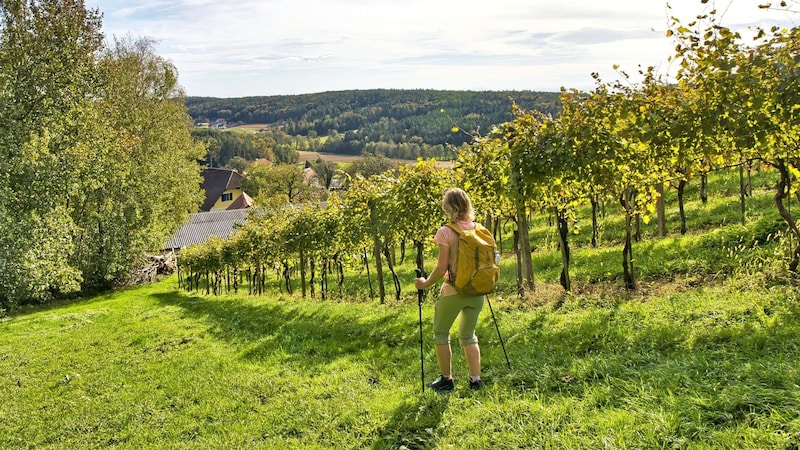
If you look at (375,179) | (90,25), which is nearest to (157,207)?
(90,25)

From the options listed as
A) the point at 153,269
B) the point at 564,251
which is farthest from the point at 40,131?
the point at 564,251

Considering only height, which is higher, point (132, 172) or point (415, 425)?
point (132, 172)

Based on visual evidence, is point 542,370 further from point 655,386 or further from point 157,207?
point 157,207

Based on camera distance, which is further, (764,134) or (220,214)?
(220,214)

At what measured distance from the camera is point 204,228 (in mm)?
60969

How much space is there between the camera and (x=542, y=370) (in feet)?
18.7

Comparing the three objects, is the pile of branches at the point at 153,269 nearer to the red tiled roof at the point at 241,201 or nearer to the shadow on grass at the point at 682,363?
the shadow on grass at the point at 682,363

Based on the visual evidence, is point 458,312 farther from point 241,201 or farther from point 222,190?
point 222,190

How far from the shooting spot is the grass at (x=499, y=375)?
428cm

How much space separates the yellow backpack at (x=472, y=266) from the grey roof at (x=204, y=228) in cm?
5392

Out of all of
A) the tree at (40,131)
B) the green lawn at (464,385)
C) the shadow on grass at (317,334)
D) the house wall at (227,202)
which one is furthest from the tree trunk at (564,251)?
the house wall at (227,202)

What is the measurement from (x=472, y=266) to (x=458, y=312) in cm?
56

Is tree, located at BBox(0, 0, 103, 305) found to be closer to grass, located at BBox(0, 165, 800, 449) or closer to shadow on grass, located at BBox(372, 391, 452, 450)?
grass, located at BBox(0, 165, 800, 449)

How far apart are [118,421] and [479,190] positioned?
766 centimetres
